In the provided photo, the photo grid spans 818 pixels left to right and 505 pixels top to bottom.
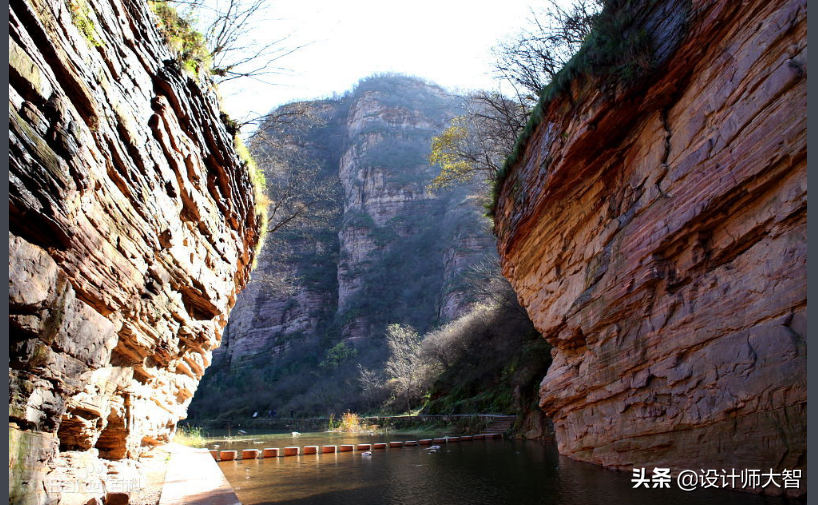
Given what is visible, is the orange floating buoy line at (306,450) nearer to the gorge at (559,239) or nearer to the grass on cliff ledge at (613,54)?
the gorge at (559,239)

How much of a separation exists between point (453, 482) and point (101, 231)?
26.5 feet

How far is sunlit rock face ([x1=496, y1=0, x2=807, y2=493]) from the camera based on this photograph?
6812 mm

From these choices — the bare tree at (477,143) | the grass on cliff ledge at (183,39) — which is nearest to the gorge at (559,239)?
the grass on cliff ledge at (183,39)

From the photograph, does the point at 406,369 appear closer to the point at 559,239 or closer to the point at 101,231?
the point at 559,239

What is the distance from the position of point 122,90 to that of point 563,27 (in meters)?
12.4

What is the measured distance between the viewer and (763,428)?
22.8 feet

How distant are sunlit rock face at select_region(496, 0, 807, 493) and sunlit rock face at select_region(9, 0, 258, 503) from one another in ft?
25.9

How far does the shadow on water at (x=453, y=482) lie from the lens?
786cm

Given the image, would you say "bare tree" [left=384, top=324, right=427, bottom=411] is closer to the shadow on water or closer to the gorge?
the gorge

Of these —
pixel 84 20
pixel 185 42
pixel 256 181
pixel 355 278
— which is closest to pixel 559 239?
pixel 256 181

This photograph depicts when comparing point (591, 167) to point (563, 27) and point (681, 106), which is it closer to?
point (681, 106)

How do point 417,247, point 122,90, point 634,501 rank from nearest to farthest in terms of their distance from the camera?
point 122,90
point 634,501
point 417,247

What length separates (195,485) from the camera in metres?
8.36

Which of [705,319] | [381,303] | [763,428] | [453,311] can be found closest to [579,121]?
[705,319]
